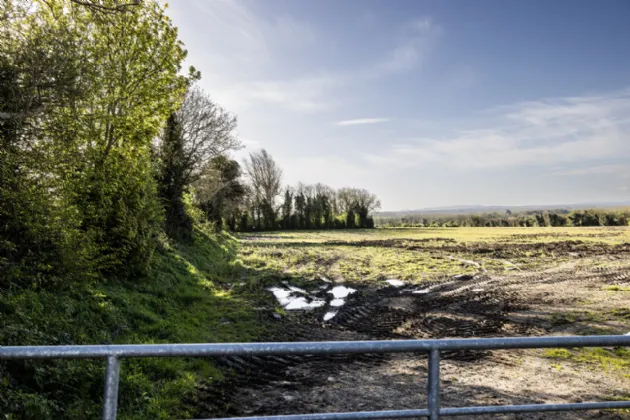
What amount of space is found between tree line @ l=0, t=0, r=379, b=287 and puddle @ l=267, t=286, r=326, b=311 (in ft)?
14.6

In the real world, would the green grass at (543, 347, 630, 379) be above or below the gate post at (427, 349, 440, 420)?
below

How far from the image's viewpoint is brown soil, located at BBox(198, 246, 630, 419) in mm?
5738

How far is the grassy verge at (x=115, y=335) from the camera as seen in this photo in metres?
4.64

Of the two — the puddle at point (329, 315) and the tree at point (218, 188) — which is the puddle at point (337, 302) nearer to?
the puddle at point (329, 315)

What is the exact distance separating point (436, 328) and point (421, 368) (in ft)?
9.99

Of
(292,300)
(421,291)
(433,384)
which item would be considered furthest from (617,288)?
(433,384)

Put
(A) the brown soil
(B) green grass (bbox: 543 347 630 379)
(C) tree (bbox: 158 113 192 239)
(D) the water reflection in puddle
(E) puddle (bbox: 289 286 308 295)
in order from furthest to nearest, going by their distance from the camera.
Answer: (C) tree (bbox: 158 113 192 239) < (E) puddle (bbox: 289 286 308 295) < (D) the water reflection in puddle < (B) green grass (bbox: 543 347 630 379) < (A) the brown soil

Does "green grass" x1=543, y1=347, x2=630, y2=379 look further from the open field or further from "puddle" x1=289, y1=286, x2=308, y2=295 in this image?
"puddle" x1=289, y1=286, x2=308, y2=295

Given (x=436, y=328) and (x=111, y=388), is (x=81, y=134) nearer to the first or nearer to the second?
(x=111, y=388)

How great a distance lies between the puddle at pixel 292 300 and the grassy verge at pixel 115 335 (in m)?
1.25

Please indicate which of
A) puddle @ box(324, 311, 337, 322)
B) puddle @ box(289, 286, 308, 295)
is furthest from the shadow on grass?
puddle @ box(289, 286, 308, 295)

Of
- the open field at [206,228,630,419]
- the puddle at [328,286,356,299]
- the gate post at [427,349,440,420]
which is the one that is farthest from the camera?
the puddle at [328,286,356,299]

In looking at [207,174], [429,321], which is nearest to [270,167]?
[207,174]

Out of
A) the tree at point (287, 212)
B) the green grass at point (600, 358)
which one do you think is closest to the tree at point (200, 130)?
the green grass at point (600, 358)
